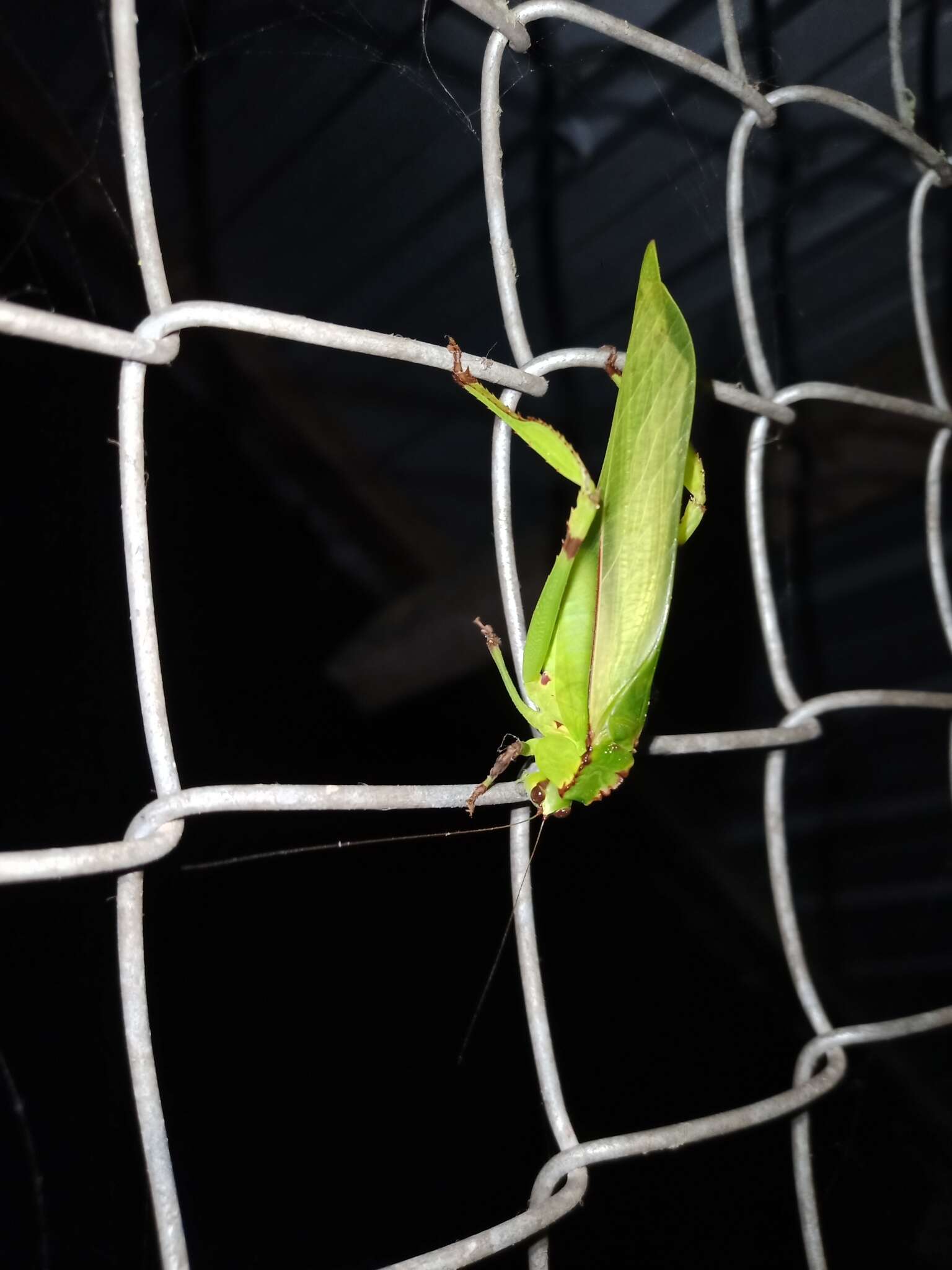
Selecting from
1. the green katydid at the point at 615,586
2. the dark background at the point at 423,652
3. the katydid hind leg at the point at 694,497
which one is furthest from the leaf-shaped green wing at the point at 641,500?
the dark background at the point at 423,652

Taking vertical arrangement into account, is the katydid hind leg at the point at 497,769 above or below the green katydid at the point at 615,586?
below

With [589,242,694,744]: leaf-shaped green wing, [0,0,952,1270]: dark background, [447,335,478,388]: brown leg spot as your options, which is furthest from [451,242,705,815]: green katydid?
[0,0,952,1270]: dark background

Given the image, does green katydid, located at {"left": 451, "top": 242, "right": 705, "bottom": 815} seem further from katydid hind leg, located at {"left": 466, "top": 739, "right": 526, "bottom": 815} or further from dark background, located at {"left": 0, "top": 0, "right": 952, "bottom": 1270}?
dark background, located at {"left": 0, "top": 0, "right": 952, "bottom": 1270}

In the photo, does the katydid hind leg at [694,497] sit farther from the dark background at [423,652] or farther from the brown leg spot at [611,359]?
the dark background at [423,652]

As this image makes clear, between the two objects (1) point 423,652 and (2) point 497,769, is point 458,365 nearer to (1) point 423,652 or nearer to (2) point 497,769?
(2) point 497,769

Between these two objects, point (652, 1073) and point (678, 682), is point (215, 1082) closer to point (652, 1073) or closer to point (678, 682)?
point (652, 1073)

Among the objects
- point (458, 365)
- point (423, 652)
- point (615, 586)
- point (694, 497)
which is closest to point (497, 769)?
point (615, 586)
